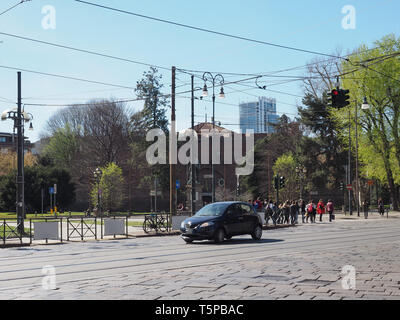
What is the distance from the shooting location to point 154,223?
27.5 m

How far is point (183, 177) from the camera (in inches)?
2992

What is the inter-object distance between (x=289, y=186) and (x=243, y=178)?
13.0 metres

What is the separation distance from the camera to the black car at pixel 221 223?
19.8 meters

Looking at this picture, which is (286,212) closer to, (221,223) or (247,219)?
(247,219)

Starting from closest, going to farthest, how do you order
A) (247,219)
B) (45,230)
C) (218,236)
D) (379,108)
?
(218,236)
(247,219)
(45,230)
(379,108)

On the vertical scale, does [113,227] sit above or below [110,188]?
below

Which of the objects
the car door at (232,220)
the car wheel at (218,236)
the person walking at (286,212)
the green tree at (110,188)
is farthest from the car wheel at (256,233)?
the green tree at (110,188)

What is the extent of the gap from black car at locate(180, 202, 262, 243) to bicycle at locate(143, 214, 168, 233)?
7001 mm

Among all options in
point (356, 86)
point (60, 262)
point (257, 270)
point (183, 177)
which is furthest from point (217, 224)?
point (183, 177)

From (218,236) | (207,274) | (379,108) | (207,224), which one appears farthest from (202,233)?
(379,108)

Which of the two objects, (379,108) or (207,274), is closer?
(207,274)

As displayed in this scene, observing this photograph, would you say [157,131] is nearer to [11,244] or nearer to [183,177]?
[183,177]

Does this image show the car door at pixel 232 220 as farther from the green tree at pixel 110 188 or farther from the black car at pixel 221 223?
the green tree at pixel 110 188

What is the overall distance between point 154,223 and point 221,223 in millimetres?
8131
